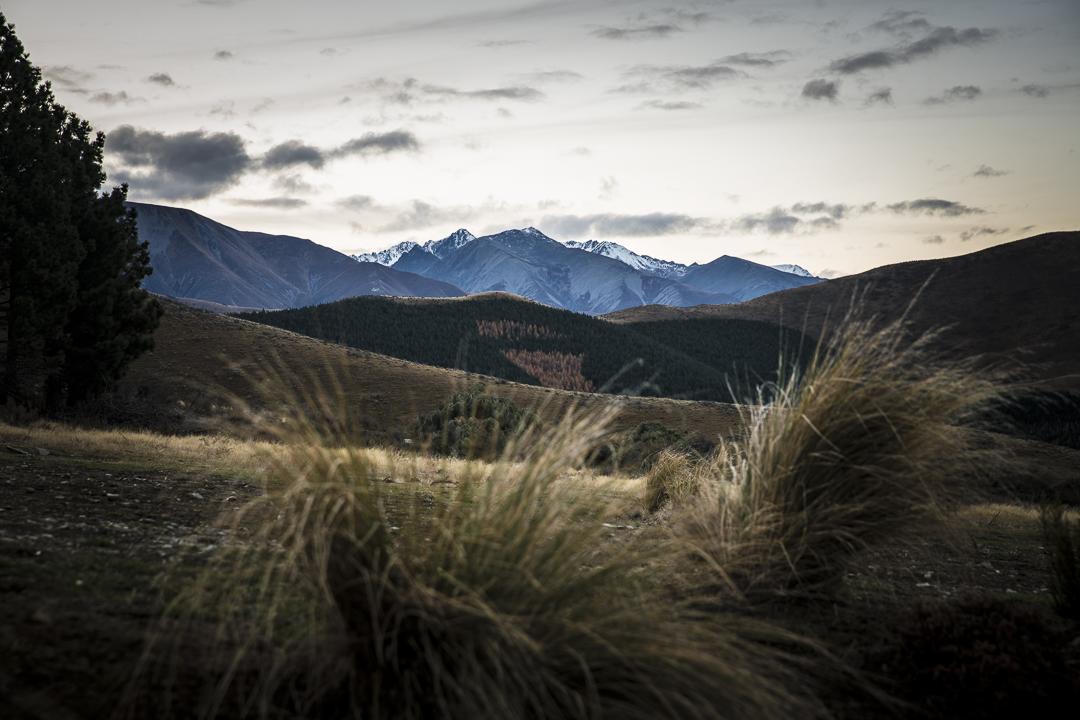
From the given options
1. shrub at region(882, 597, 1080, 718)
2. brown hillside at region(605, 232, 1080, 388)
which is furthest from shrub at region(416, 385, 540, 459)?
brown hillside at region(605, 232, 1080, 388)

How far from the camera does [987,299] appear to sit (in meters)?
150

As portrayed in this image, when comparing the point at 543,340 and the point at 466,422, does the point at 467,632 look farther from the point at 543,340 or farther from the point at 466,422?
the point at 543,340

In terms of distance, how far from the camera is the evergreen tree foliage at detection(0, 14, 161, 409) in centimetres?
1709

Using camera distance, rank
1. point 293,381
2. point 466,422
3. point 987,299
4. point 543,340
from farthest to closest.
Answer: point 987,299 → point 543,340 → point 293,381 → point 466,422

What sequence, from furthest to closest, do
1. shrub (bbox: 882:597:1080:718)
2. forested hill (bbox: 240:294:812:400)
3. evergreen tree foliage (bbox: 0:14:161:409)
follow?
1. forested hill (bbox: 240:294:812:400)
2. evergreen tree foliage (bbox: 0:14:161:409)
3. shrub (bbox: 882:597:1080:718)

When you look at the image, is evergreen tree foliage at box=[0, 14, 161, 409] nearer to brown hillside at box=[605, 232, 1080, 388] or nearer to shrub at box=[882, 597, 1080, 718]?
shrub at box=[882, 597, 1080, 718]

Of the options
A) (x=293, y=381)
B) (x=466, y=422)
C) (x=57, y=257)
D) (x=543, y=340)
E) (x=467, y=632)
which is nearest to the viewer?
(x=467, y=632)

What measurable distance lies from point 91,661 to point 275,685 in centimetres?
74

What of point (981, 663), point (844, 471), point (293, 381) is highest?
point (844, 471)

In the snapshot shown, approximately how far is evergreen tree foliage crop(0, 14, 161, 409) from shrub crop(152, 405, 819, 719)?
18056 mm

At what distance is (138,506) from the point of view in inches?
243

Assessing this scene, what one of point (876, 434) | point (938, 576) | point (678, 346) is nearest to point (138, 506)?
point (876, 434)

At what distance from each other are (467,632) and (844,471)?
9.46ft

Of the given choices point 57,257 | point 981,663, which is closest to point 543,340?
point 57,257
